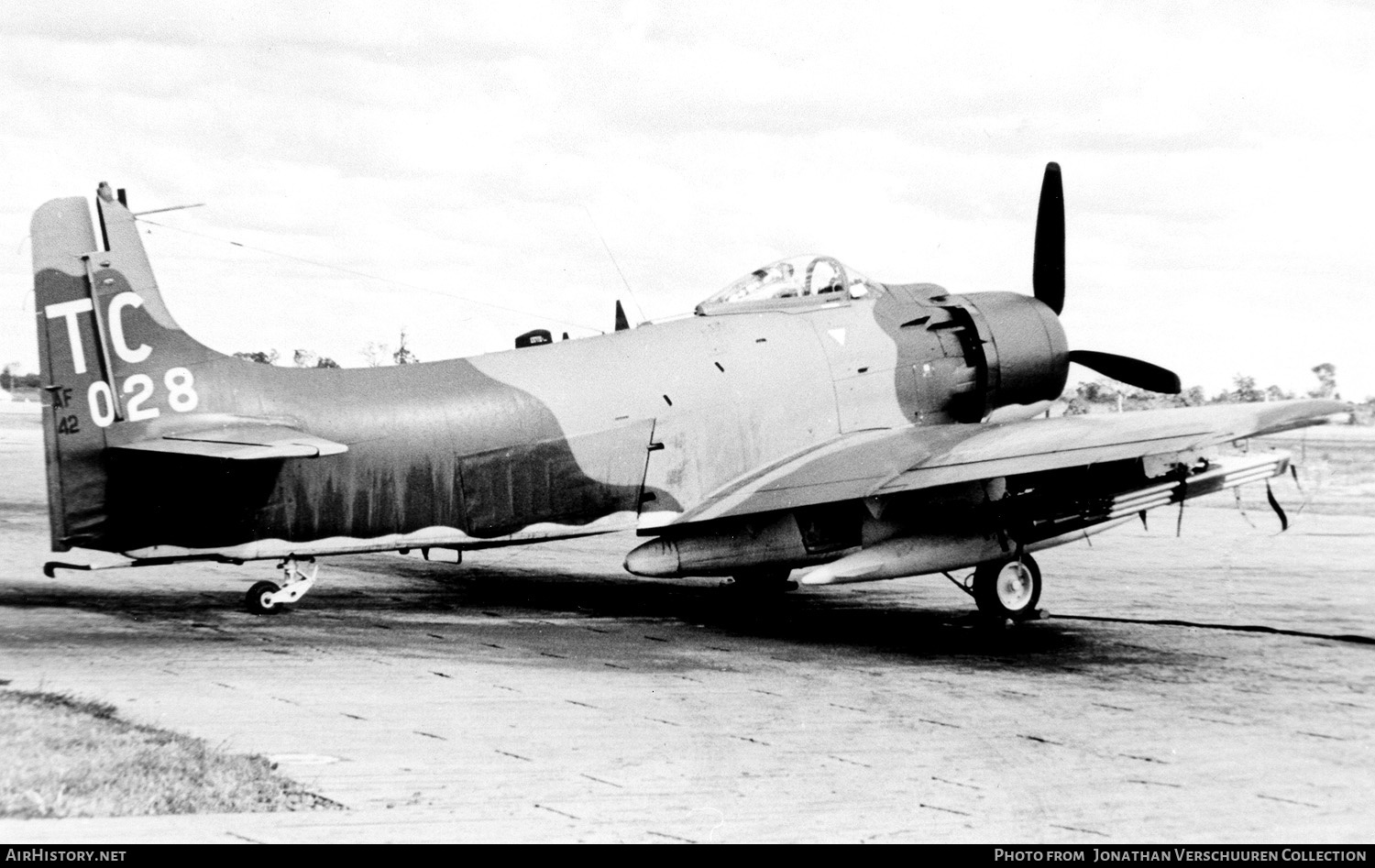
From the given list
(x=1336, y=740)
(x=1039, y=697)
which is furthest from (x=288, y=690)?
(x=1336, y=740)

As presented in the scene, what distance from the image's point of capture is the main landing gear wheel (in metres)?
12.1

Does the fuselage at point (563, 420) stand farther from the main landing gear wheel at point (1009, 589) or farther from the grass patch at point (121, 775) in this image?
the grass patch at point (121, 775)

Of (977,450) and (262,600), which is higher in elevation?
(977,450)

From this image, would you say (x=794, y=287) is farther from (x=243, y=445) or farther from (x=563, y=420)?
(x=243, y=445)

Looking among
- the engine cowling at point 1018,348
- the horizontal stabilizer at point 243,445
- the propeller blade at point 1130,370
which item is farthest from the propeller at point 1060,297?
the horizontal stabilizer at point 243,445

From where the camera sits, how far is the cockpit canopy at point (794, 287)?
13.5 meters

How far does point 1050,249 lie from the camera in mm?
14883

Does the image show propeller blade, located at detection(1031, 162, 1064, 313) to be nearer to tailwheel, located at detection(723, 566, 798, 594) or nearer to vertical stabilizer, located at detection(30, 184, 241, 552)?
tailwheel, located at detection(723, 566, 798, 594)

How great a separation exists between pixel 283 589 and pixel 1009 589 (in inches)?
252

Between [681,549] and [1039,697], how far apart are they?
12.6 ft

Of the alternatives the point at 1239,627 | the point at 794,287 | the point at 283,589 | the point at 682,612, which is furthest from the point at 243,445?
the point at 1239,627

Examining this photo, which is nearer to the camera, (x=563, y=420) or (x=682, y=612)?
(x=563, y=420)

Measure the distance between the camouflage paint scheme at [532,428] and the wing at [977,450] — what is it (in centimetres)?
5
